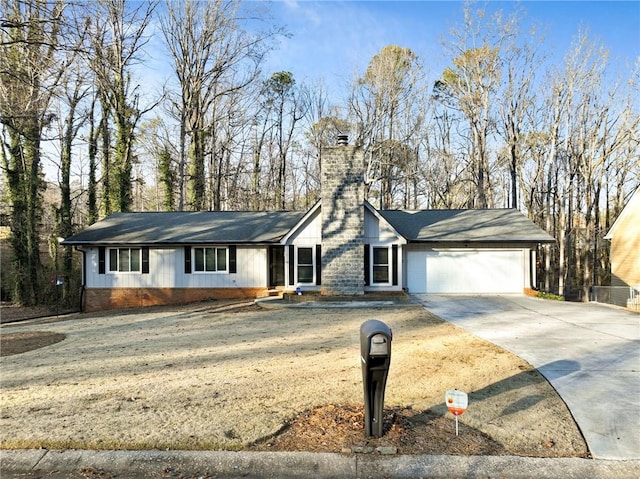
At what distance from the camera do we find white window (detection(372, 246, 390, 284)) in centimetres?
1680

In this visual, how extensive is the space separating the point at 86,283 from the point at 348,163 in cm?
1229

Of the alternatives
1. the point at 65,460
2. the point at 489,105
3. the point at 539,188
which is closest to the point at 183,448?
the point at 65,460

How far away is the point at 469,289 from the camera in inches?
704

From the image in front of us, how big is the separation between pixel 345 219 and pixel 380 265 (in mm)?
2452

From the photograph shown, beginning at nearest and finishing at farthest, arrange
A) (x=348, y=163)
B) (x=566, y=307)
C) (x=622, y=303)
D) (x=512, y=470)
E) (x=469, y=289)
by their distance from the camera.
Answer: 1. (x=512, y=470)
2. (x=566, y=307)
3. (x=622, y=303)
4. (x=348, y=163)
5. (x=469, y=289)

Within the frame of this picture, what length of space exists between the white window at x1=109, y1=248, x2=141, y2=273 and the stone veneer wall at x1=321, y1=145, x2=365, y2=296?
8.49 m

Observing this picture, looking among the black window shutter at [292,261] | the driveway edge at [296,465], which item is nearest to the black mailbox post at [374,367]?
the driveway edge at [296,465]

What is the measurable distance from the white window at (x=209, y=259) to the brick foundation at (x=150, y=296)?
2.94ft

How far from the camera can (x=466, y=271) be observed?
18.0m

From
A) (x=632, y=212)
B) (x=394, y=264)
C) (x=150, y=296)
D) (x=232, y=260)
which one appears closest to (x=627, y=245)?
(x=632, y=212)

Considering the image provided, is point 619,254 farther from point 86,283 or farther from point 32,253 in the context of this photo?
point 32,253

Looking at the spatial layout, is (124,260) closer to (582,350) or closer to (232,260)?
(232,260)

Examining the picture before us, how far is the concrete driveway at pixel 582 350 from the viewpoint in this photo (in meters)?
4.50

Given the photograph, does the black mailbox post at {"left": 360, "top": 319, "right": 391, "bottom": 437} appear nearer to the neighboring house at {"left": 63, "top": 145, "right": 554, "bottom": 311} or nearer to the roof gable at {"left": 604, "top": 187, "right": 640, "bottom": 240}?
the neighboring house at {"left": 63, "top": 145, "right": 554, "bottom": 311}
